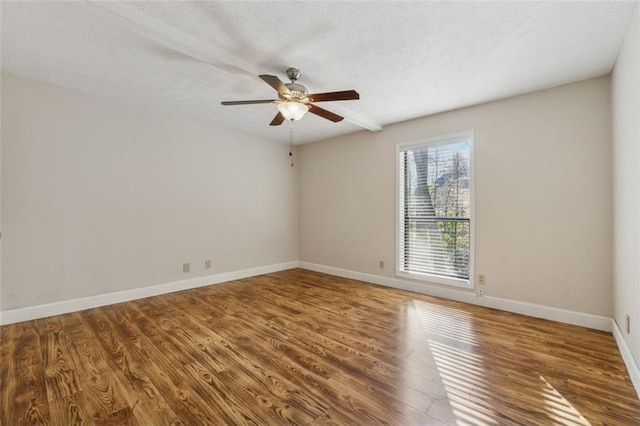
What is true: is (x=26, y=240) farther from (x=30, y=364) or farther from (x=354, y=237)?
(x=354, y=237)

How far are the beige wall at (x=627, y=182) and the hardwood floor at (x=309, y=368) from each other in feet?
1.57

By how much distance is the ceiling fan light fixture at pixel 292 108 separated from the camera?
2.66 m

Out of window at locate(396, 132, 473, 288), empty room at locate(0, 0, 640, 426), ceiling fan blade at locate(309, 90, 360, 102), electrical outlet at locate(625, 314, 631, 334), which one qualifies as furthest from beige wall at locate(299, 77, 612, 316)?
ceiling fan blade at locate(309, 90, 360, 102)

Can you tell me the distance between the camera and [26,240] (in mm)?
3002

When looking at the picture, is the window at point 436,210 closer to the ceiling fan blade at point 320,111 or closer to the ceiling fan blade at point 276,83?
the ceiling fan blade at point 320,111

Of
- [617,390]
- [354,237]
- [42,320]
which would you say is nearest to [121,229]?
[42,320]

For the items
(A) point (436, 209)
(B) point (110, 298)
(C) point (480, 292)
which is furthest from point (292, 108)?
(B) point (110, 298)

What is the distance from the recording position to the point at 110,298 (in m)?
3.52

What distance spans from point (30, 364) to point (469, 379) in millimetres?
3310

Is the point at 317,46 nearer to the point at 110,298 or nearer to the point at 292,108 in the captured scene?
the point at 292,108

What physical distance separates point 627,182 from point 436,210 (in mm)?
1991

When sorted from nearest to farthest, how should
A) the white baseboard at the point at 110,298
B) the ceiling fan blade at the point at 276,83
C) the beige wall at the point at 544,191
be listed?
the ceiling fan blade at the point at 276,83 < the beige wall at the point at 544,191 < the white baseboard at the point at 110,298

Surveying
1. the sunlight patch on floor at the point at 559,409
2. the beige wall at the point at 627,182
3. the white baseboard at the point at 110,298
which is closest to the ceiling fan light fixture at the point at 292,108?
the beige wall at the point at 627,182

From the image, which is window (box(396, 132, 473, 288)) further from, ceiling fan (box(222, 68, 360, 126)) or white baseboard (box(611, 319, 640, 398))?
ceiling fan (box(222, 68, 360, 126))
